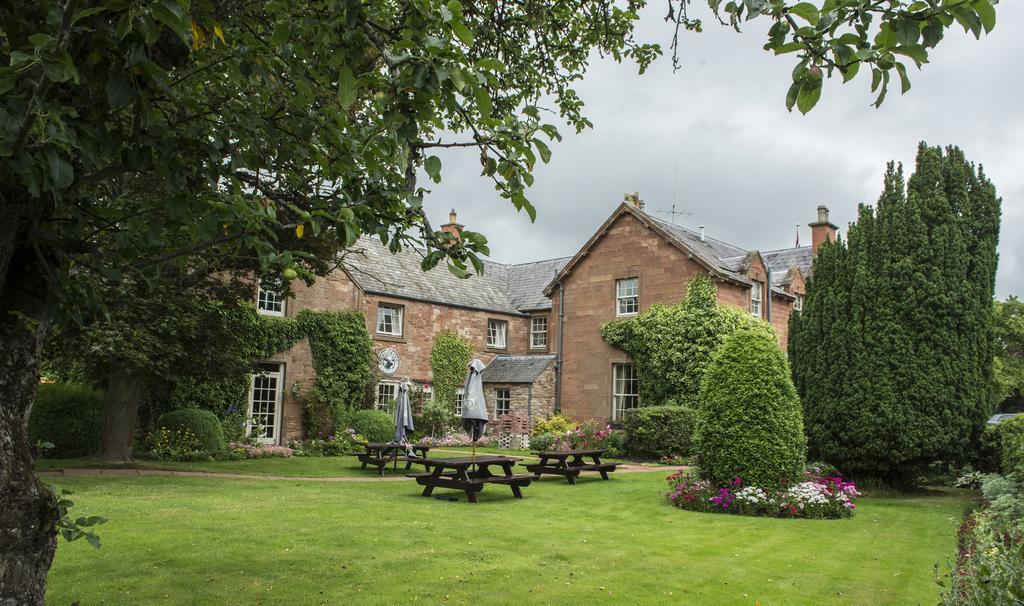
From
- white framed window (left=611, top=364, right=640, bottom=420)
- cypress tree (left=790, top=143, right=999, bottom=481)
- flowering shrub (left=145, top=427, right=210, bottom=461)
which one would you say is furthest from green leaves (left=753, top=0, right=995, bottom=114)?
white framed window (left=611, top=364, right=640, bottom=420)

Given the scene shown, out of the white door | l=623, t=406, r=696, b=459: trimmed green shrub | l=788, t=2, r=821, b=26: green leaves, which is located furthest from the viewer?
the white door

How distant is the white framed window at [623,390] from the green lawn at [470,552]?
41.9 feet

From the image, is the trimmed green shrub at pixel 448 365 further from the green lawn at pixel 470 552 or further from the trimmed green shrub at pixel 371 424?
the green lawn at pixel 470 552

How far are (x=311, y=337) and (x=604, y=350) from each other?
10163 mm

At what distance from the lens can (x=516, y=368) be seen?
28.4 meters

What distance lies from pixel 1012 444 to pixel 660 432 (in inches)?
412

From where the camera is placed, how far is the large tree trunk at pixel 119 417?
16.3 meters

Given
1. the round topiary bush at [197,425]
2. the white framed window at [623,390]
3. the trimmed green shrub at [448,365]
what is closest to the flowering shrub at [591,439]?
the white framed window at [623,390]

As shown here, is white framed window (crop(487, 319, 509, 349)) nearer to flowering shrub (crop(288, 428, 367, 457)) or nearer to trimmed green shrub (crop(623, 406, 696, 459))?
flowering shrub (crop(288, 428, 367, 457))

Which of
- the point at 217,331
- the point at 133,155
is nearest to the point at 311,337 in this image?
the point at 217,331

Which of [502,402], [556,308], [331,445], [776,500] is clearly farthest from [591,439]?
[776,500]

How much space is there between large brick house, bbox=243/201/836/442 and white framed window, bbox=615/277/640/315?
0.12 ft

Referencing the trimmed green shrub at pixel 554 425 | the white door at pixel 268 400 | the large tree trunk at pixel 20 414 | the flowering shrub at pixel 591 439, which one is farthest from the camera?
the trimmed green shrub at pixel 554 425

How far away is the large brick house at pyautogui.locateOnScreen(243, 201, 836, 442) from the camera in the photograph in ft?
75.9
